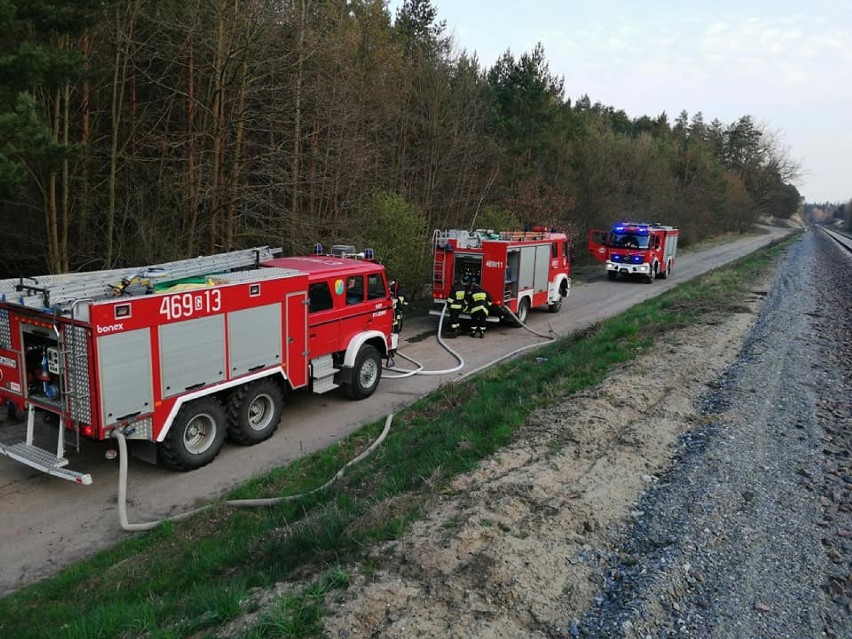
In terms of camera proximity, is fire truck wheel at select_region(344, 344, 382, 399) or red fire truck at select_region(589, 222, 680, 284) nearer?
fire truck wheel at select_region(344, 344, 382, 399)

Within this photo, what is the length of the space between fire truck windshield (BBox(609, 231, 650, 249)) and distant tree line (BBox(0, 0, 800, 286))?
5168 mm

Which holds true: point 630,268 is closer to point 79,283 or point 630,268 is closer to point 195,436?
point 195,436

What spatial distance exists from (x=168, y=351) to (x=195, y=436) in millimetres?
1352

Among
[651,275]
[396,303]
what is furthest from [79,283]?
[651,275]

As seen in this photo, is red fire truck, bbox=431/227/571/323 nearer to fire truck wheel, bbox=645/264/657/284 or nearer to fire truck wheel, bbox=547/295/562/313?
fire truck wheel, bbox=547/295/562/313

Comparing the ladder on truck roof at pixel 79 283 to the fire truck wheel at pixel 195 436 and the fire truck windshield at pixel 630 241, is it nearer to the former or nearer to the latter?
the fire truck wheel at pixel 195 436

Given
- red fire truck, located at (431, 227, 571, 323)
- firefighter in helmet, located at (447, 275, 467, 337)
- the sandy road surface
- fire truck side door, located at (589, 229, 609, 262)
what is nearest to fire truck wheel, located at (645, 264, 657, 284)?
fire truck side door, located at (589, 229, 609, 262)

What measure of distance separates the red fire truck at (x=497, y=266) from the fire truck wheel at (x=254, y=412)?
27.0ft

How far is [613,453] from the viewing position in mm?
6309

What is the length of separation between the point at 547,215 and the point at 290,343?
79.1 feet

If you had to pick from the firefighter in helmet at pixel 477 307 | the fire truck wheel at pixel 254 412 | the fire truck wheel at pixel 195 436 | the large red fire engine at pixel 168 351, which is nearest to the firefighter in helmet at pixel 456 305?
the firefighter in helmet at pixel 477 307

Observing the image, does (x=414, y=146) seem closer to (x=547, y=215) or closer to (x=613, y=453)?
(x=547, y=215)

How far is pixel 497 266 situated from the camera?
16.0m

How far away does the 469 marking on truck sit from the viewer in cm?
720
